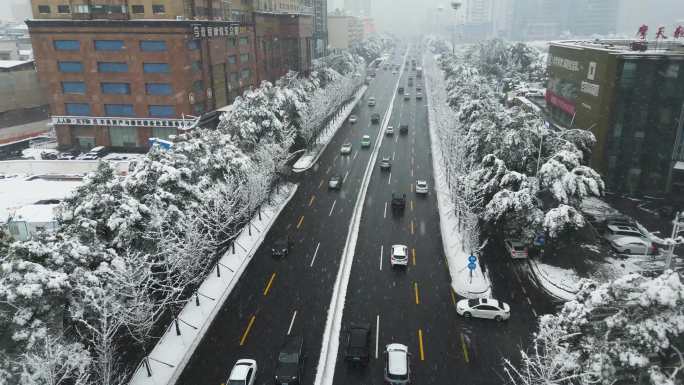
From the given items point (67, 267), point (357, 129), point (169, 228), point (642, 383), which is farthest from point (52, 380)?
point (357, 129)

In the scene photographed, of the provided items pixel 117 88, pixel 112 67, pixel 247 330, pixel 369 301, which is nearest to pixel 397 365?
pixel 369 301

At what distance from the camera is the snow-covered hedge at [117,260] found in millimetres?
21844

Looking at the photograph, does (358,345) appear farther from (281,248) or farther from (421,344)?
(281,248)

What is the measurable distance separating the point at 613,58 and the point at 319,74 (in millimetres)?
62334

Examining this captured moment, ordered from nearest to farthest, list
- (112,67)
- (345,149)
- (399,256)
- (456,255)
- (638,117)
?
(399,256) < (456,255) < (638,117) < (112,67) < (345,149)

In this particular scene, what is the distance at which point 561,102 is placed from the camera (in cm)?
7031

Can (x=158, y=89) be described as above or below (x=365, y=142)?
above

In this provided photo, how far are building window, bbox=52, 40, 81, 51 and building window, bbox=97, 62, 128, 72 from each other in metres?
4.02

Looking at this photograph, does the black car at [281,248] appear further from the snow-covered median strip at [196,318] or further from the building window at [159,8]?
the building window at [159,8]

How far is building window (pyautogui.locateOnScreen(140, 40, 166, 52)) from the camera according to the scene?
70.7m

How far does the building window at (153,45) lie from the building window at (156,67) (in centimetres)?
209

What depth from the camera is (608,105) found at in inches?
2100

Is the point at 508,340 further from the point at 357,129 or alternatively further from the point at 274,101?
the point at 357,129

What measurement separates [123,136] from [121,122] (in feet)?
8.86
